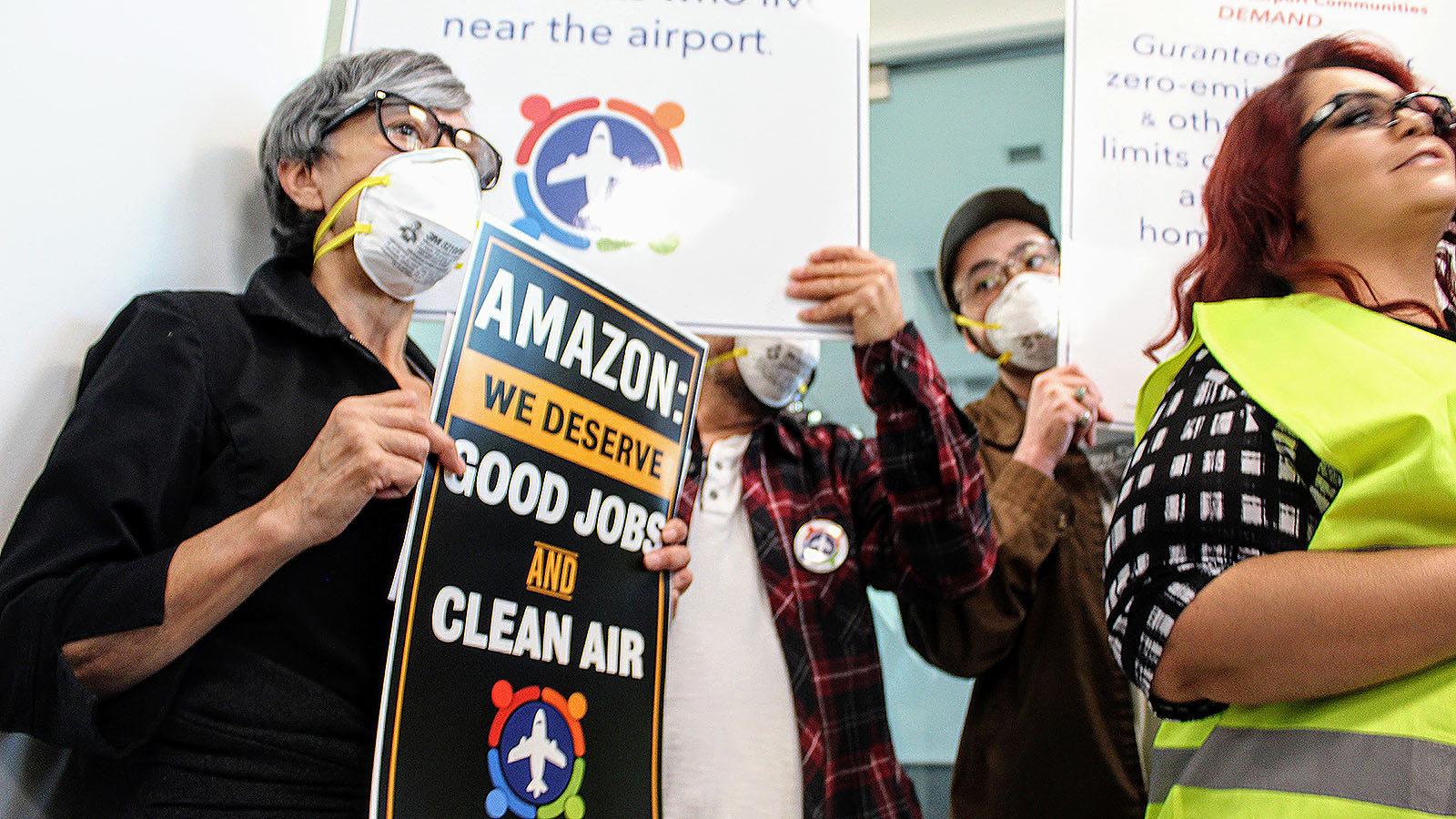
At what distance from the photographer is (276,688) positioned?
1294 mm

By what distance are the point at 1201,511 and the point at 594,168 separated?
3.60 feet

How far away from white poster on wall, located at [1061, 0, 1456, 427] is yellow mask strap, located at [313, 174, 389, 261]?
1.22m

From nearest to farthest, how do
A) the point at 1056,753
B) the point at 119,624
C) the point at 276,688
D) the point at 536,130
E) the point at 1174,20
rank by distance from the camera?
the point at 119,624 < the point at 276,688 < the point at 536,130 < the point at 1056,753 < the point at 1174,20

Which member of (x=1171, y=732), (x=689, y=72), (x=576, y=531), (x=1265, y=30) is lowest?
(x=1171, y=732)

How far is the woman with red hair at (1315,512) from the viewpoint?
3.44 ft

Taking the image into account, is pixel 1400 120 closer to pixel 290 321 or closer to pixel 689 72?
pixel 689 72

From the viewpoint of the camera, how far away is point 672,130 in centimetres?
187

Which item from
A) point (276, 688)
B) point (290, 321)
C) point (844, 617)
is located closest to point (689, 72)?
point (290, 321)

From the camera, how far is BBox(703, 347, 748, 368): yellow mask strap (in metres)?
2.24

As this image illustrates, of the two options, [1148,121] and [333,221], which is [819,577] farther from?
[1148,121]

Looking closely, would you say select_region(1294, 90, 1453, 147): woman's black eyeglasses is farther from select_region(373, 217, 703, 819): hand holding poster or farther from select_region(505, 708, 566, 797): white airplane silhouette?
select_region(505, 708, 566, 797): white airplane silhouette

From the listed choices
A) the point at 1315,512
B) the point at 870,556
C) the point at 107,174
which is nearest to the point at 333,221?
the point at 107,174

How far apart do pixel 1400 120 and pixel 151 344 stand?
1.57 metres

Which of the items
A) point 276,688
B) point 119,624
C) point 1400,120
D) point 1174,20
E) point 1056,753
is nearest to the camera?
point 119,624
